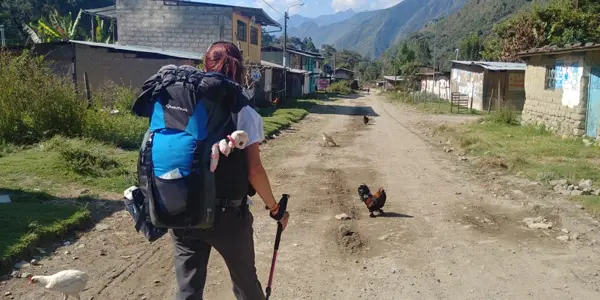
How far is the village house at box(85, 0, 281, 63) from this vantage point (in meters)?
26.8

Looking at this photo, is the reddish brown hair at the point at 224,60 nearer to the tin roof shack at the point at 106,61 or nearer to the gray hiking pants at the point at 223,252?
the gray hiking pants at the point at 223,252

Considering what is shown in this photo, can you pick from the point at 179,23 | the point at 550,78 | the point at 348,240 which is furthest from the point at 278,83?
the point at 348,240

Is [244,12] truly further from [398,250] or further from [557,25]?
[398,250]

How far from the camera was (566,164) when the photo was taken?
35.7 ft

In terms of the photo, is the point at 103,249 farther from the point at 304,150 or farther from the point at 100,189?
the point at 304,150

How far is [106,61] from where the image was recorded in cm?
1964

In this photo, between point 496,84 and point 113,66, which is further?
point 496,84

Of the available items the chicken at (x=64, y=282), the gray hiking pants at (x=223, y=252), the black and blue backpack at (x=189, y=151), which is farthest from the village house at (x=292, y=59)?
the black and blue backpack at (x=189, y=151)

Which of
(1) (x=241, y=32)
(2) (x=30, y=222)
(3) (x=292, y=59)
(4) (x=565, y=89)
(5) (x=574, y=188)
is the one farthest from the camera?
(3) (x=292, y=59)

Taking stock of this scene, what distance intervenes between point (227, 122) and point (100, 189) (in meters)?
5.83

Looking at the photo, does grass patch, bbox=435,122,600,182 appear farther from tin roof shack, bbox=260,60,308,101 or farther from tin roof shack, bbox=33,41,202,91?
tin roof shack, bbox=260,60,308,101

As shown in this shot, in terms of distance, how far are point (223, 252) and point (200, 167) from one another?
1.78ft

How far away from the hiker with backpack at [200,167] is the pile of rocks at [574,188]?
23.2ft

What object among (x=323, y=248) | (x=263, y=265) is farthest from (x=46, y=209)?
(x=323, y=248)
